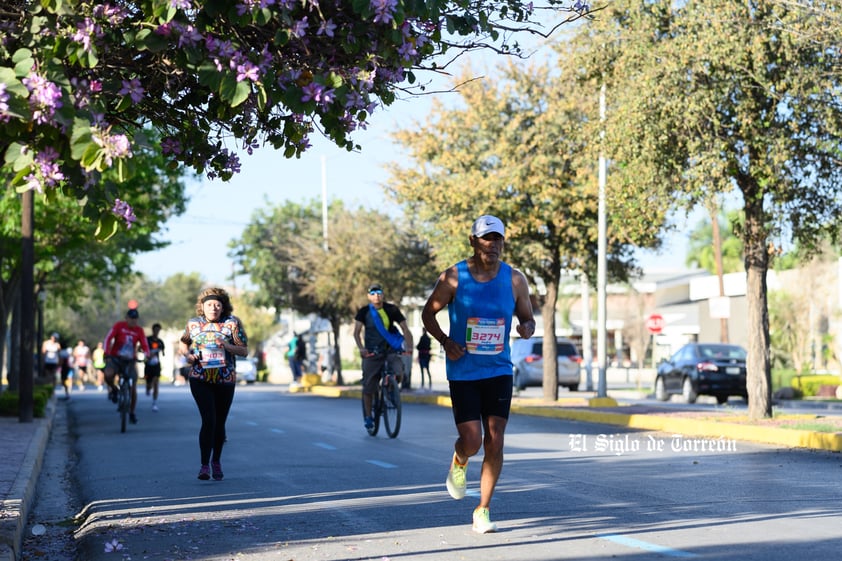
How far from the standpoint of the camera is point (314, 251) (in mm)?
47500

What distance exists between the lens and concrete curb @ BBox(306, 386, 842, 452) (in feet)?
55.2

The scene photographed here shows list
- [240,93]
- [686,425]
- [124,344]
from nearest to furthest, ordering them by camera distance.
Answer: [240,93], [686,425], [124,344]

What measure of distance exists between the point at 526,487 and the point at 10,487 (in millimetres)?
4605

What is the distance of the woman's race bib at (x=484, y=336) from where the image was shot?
8.56 meters

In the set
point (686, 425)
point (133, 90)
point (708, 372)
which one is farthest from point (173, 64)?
point (708, 372)

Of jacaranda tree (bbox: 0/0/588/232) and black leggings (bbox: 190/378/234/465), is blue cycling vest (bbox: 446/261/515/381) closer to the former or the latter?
jacaranda tree (bbox: 0/0/588/232)

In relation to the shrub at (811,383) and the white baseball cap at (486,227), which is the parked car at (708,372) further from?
the white baseball cap at (486,227)

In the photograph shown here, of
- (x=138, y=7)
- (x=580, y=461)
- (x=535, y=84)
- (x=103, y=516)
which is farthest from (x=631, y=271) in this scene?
(x=138, y=7)

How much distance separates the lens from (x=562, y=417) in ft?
80.8

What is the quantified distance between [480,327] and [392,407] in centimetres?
970

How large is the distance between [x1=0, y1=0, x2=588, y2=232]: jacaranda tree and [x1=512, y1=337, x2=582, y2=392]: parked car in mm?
29756

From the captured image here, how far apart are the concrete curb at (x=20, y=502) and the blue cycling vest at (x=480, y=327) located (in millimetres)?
2982

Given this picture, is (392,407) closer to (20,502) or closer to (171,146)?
(20,502)

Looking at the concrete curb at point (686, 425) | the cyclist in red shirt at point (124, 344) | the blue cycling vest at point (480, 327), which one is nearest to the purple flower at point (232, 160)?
the blue cycling vest at point (480, 327)
